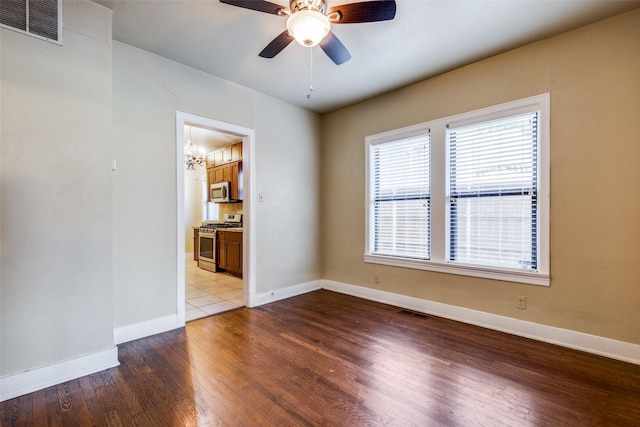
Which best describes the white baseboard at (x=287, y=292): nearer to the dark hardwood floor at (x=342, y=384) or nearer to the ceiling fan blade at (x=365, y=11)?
the dark hardwood floor at (x=342, y=384)

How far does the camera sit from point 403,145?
12.3ft

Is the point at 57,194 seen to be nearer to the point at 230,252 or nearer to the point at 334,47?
the point at 334,47

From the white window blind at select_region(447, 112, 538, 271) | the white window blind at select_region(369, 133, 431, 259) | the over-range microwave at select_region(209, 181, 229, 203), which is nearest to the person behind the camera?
the white window blind at select_region(447, 112, 538, 271)

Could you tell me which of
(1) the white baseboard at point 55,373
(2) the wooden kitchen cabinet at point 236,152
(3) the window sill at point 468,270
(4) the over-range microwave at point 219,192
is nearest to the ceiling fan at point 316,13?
(3) the window sill at point 468,270

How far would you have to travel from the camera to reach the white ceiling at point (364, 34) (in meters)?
2.23

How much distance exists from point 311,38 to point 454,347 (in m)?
2.75

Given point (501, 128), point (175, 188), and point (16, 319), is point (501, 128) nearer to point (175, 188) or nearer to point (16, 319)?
point (175, 188)

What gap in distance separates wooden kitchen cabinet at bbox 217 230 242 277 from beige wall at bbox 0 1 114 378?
2.98 m

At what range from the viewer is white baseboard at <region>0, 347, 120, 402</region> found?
1854 millimetres

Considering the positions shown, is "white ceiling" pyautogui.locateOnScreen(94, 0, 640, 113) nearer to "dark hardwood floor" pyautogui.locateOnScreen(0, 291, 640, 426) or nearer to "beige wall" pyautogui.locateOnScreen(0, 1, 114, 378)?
"beige wall" pyautogui.locateOnScreen(0, 1, 114, 378)

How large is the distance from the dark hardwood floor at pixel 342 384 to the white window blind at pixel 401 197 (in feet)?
3.71

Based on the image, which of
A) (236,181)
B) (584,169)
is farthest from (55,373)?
(584,169)

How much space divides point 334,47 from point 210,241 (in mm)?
4943

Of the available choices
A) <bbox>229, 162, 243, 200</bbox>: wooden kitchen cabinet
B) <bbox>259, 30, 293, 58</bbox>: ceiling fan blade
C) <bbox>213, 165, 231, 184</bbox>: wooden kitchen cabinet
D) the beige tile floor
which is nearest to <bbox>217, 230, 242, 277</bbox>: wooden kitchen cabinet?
the beige tile floor
